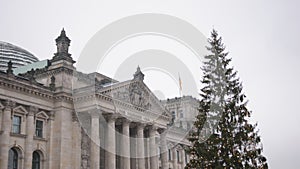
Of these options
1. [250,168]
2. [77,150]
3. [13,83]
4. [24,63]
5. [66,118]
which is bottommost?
[250,168]

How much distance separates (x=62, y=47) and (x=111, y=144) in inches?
486

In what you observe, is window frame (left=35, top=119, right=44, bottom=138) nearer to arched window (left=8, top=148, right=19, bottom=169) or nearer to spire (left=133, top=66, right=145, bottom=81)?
arched window (left=8, top=148, right=19, bottom=169)

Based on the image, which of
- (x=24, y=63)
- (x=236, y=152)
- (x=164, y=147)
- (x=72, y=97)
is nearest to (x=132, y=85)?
(x=72, y=97)

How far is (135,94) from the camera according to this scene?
160 feet

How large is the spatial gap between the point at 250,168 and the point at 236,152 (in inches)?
56.8

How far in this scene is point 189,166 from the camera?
29.8m

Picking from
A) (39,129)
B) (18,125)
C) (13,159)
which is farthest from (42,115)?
(13,159)

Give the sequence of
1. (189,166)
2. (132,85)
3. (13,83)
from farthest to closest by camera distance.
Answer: (132,85), (13,83), (189,166)

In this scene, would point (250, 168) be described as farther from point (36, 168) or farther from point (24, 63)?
point (24, 63)

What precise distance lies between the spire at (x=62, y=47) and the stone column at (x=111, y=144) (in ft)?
26.8

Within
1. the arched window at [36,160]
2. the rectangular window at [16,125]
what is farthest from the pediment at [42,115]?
the arched window at [36,160]

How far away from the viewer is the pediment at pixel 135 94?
44.6m

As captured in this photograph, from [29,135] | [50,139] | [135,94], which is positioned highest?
[135,94]

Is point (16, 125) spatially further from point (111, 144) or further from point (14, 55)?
point (14, 55)
